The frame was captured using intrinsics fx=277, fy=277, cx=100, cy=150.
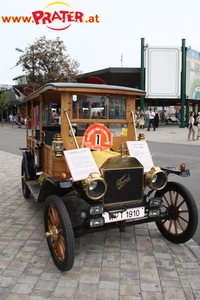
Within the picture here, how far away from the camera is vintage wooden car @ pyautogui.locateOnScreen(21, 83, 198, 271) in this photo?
2879mm

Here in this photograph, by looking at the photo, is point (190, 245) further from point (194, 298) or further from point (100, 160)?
point (100, 160)

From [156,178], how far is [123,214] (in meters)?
0.58

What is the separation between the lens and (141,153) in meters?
3.51

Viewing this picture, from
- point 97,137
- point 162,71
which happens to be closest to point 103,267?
point 97,137

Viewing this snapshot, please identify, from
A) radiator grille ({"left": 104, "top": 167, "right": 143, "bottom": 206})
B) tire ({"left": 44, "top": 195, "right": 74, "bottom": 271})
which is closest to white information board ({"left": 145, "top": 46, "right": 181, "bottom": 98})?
radiator grille ({"left": 104, "top": 167, "right": 143, "bottom": 206})

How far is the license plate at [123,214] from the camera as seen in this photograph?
294 centimetres

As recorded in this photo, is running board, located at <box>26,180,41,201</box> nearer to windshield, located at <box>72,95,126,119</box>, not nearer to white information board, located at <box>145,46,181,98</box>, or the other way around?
windshield, located at <box>72,95,126,119</box>

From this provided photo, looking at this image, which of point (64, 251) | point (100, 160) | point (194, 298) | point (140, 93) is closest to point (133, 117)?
point (140, 93)

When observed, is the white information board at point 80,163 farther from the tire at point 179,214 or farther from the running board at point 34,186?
the running board at point 34,186

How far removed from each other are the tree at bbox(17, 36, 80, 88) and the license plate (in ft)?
85.5

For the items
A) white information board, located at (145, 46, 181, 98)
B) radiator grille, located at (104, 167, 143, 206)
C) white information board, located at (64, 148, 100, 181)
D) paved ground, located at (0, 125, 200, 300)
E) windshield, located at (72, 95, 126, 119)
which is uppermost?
white information board, located at (145, 46, 181, 98)

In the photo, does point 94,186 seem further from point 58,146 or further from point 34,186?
point 34,186

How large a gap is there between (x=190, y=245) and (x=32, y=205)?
274 cm

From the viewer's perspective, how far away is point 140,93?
3982mm
